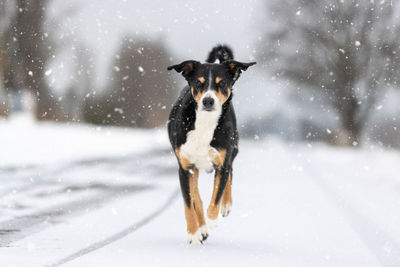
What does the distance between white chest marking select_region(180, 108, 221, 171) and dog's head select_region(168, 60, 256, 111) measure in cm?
17

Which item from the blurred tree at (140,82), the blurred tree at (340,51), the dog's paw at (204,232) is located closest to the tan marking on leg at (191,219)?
the dog's paw at (204,232)

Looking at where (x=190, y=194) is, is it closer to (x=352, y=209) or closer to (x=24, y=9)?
(x=352, y=209)

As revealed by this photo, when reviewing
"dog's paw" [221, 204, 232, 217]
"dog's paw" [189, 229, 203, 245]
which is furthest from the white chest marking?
"dog's paw" [221, 204, 232, 217]

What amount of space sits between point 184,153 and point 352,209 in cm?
357

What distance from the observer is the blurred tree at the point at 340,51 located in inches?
1158

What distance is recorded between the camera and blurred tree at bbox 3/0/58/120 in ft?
107

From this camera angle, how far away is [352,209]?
354 inches

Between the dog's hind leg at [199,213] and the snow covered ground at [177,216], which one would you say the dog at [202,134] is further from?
the snow covered ground at [177,216]

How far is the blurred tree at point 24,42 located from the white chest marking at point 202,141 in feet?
90.6

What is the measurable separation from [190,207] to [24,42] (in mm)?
29072

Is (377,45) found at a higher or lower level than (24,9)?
lower

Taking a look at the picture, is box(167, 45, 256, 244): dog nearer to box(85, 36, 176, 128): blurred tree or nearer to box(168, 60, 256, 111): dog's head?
box(168, 60, 256, 111): dog's head

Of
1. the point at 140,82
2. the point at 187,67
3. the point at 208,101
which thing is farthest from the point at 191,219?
the point at 140,82

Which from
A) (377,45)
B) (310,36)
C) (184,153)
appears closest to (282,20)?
(310,36)
